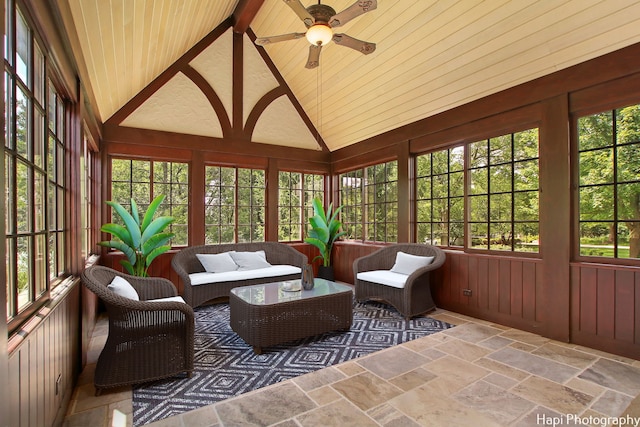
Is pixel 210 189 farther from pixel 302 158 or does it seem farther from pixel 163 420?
pixel 163 420

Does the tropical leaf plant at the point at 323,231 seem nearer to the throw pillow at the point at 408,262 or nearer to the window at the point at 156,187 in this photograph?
the throw pillow at the point at 408,262

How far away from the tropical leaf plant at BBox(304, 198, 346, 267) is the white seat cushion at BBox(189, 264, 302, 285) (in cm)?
87

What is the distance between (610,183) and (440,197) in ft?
6.54

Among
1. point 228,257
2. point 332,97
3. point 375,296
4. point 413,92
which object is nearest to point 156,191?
point 228,257

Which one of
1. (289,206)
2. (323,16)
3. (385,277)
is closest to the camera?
(323,16)

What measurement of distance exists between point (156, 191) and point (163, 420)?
159 inches

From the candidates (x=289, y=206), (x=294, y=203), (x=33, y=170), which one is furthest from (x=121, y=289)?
(x=294, y=203)

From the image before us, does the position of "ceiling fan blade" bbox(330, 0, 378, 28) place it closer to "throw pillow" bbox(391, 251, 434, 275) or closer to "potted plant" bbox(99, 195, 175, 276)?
"throw pillow" bbox(391, 251, 434, 275)

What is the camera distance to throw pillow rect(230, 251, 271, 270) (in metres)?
5.22

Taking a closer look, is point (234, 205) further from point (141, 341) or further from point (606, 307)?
point (606, 307)

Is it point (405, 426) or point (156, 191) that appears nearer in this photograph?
point (405, 426)

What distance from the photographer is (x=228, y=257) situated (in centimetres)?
516

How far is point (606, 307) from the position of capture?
312 centimetres

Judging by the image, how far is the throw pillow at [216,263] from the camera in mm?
4957
